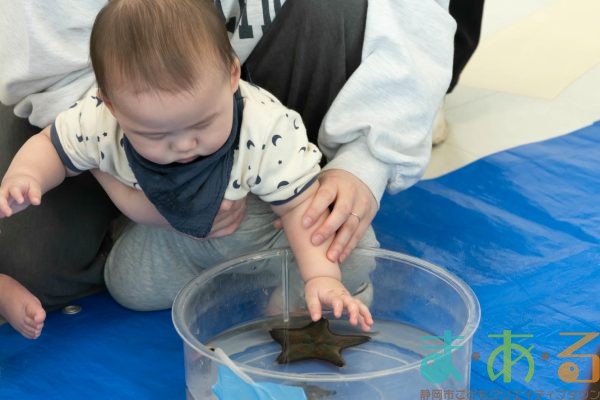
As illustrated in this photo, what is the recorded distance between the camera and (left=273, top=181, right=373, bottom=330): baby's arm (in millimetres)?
999

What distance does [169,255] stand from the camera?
123cm

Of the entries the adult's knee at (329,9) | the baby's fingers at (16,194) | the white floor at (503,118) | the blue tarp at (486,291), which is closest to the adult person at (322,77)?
the adult's knee at (329,9)

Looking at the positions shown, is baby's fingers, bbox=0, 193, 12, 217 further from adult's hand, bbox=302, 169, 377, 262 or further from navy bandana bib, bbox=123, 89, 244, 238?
adult's hand, bbox=302, 169, 377, 262

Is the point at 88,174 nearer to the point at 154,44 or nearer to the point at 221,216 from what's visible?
the point at 221,216

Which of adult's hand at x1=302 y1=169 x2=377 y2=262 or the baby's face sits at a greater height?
the baby's face

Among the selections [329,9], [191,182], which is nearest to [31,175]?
[191,182]

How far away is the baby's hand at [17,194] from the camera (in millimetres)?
977

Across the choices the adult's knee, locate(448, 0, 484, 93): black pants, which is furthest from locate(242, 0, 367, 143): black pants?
locate(448, 0, 484, 93): black pants

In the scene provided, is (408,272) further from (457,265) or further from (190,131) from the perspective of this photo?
(190,131)

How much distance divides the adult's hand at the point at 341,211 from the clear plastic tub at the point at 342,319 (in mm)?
60

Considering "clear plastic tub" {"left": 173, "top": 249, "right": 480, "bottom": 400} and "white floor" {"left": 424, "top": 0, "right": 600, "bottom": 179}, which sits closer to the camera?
"clear plastic tub" {"left": 173, "top": 249, "right": 480, "bottom": 400}

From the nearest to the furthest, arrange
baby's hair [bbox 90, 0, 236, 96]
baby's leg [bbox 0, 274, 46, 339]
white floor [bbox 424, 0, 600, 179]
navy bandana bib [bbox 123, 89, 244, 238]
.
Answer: baby's hair [bbox 90, 0, 236, 96], navy bandana bib [bbox 123, 89, 244, 238], baby's leg [bbox 0, 274, 46, 339], white floor [bbox 424, 0, 600, 179]

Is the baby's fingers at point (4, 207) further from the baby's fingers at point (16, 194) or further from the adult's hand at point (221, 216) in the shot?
the adult's hand at point (221, 216)

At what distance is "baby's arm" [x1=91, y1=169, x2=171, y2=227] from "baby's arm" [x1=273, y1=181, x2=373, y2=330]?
153 mm
